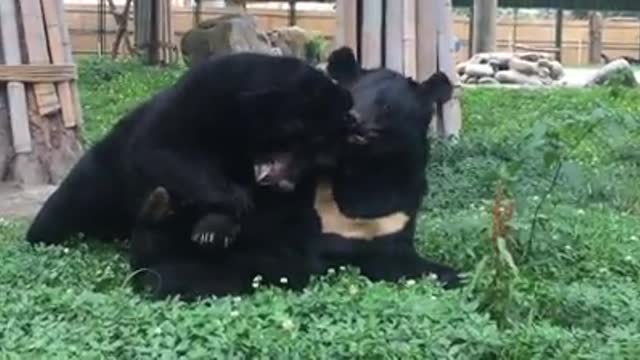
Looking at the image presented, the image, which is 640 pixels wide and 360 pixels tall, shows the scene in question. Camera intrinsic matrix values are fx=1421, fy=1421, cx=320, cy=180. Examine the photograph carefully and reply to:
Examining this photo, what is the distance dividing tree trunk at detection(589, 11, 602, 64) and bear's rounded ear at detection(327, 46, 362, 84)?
3327 cm

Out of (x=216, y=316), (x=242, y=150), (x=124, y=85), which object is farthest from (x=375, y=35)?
(x=124, y=85)

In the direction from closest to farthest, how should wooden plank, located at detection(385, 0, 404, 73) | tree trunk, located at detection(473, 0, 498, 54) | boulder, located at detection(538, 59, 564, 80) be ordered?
wooden plank, located at detection(385, 0, 404, 73) < boulder, located at detection(538, 59, 564, 80) < tree trunk, located at detection(473, 0, 498, 54)

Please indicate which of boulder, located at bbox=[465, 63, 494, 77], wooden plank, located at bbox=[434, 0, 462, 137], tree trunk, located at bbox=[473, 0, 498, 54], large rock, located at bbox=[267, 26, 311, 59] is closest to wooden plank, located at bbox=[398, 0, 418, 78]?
wooden plank, located at bbox=[434, 0, 462, 137]

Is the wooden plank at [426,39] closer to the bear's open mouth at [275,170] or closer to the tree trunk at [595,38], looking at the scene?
the bear's open mouth at [275,170]

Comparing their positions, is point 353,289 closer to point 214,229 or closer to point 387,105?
point 214,229

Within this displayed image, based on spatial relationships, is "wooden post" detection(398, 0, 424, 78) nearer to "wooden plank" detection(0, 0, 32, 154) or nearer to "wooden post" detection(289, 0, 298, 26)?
"wooden plank" detection(0, 0, 32, 154)

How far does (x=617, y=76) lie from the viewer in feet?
63.6

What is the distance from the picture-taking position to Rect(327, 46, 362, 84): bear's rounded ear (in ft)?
18.0

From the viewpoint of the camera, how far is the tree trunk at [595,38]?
38.2 meters

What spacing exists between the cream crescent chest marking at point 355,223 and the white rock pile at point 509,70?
52.0 feet

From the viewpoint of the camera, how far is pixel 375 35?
857 cm

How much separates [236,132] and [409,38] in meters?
4.04

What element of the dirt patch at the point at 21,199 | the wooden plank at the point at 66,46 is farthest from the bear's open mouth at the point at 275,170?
the wooden plank at the point at 66,46

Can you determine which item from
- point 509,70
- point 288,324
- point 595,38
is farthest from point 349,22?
point 595,38
